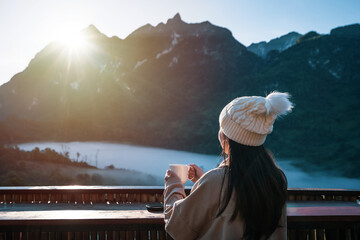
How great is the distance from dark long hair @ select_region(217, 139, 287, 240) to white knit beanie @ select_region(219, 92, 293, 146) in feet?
0.11

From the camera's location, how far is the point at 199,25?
11133mm

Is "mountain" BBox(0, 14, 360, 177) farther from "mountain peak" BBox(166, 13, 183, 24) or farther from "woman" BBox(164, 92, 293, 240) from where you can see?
"woman" BBox(164, 92, 293, 240)

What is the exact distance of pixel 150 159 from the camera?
8.35 meters

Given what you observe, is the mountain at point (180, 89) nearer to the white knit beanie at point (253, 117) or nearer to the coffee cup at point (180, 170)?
the coffee cup at point (180, 170)

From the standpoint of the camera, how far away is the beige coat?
1.03 meters

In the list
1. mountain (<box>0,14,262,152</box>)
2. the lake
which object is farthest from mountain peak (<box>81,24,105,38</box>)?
the lake

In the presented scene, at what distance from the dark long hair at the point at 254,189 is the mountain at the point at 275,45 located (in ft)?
37.0

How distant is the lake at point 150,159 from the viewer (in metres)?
8.08

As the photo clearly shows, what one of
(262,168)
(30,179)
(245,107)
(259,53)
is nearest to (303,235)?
(262,168)

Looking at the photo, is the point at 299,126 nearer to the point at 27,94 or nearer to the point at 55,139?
the point at 55,139

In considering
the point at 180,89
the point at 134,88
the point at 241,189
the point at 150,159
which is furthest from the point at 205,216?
the point at 180,89

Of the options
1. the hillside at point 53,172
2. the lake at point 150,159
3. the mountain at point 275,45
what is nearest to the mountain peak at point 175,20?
the mountain at point 275,45

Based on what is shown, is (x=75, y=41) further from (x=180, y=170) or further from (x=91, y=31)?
(x=180, y=170)

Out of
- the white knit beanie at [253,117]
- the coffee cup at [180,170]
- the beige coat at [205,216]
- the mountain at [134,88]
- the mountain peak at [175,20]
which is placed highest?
the mountain peak at [175,20]
